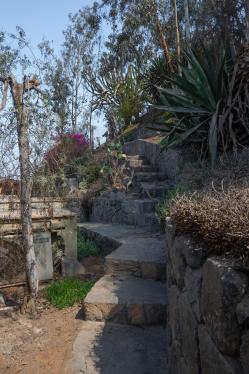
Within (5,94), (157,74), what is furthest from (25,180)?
(157,74)

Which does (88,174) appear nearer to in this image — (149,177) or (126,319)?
(149,177)

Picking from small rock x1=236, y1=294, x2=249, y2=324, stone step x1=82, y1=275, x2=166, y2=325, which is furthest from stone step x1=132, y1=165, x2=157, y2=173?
small rock x1=236, y1=294, x2=249, y2=324

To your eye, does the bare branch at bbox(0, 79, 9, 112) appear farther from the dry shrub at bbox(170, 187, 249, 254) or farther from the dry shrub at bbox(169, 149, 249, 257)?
the dry shrub at bbox(170, 187, 249, 254)

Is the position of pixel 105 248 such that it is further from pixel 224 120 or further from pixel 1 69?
pixel 1 69

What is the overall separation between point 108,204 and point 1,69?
4.47 meters

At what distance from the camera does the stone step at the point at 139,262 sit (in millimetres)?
4094

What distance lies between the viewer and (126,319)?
11.5 ft

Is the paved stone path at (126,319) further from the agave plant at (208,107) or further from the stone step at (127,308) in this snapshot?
the agave plant at (208,107)

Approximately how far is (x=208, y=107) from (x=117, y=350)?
3344mm

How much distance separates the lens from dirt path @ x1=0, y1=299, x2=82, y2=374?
2.99 metres

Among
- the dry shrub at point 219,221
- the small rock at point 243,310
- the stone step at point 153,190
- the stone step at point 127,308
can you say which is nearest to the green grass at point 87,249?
the stone step at point 153,190

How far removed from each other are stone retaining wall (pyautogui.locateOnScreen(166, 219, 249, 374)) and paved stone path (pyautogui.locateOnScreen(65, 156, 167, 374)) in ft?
1.37

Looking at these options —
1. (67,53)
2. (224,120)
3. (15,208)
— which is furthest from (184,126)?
(67,53)

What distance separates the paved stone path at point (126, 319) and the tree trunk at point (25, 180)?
0.66 meters
